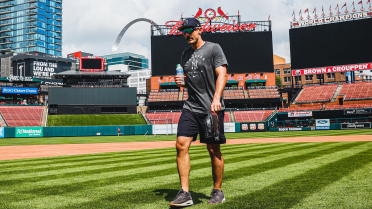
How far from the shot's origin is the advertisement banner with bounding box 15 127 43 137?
41.1 meters

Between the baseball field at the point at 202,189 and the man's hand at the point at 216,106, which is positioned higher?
the man's hand at the point at 216,106

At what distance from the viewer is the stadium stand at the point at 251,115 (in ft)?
181

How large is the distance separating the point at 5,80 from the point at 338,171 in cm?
6966

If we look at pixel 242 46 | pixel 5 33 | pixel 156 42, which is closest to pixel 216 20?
pixel 242 46

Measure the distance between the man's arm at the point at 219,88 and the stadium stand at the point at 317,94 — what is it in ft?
181

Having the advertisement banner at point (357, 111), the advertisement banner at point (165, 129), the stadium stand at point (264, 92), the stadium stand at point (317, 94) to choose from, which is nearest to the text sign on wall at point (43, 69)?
the stadium stand at point (264, 92)

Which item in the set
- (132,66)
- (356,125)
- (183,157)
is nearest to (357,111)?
(356,125)

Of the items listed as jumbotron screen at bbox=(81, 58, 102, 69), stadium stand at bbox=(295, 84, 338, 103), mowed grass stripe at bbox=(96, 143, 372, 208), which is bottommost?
mowed grass stripe at bbox=(96, 143, 372, 208)

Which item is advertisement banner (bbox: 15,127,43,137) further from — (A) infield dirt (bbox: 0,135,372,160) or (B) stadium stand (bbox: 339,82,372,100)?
(B) stadium stand (bbox: 339,82,372,100)

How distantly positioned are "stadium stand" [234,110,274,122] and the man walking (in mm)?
51487

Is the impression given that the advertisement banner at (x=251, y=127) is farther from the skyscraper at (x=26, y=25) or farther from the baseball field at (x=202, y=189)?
the skyscraper at (x=26, y=25)

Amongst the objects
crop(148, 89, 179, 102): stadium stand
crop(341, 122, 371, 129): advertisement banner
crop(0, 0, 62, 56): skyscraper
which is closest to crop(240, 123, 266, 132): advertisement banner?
crop(341, 122, 371, 129): advertisement banner

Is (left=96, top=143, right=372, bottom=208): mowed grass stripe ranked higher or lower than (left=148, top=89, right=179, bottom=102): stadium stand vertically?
lower

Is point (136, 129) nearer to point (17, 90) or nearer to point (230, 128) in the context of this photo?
point (230, 128)
